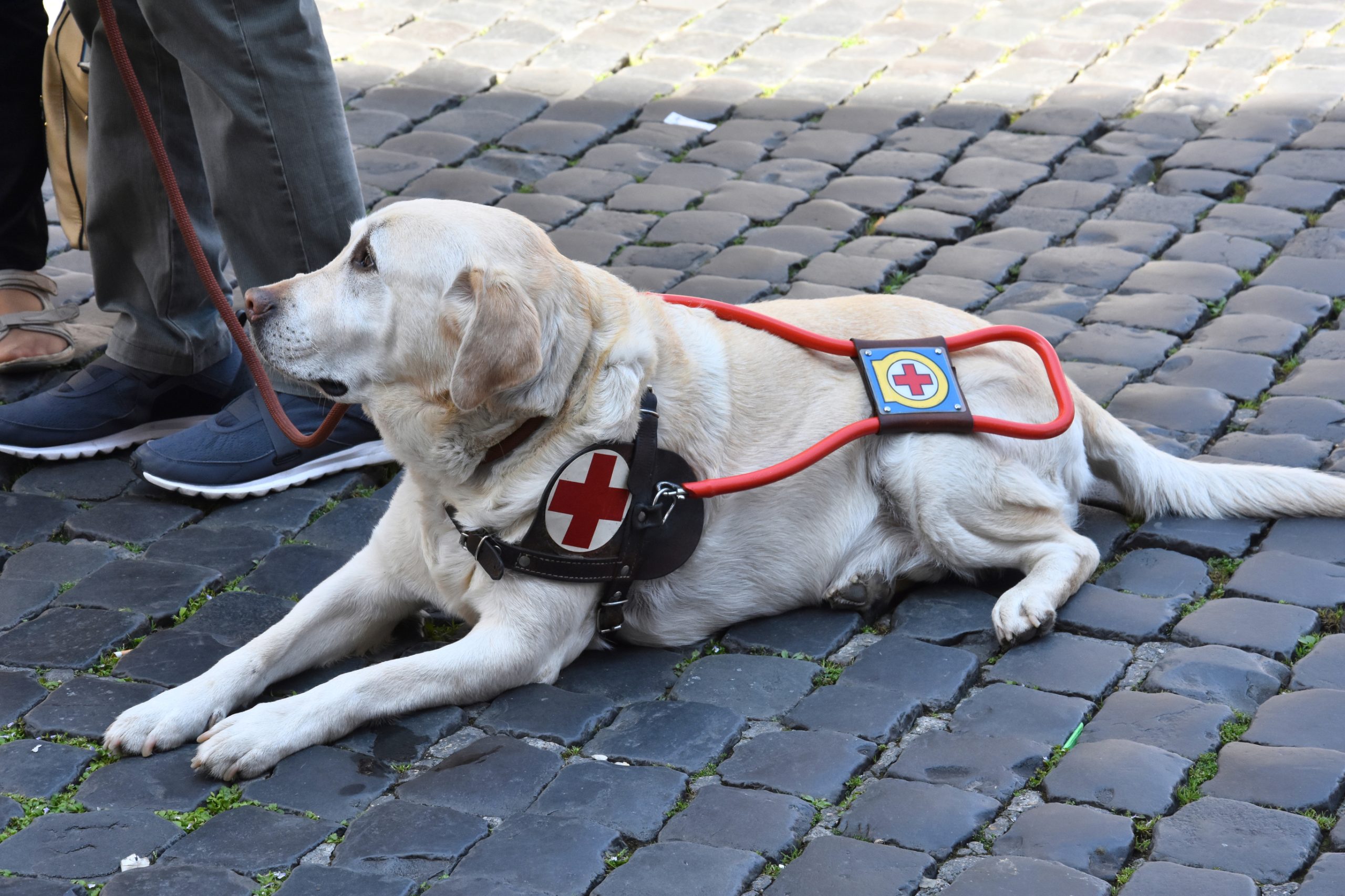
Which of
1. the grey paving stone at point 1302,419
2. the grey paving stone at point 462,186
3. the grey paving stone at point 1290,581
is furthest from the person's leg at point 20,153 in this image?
the grey paving stone at point 1302,419

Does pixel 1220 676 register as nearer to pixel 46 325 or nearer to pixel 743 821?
pixel 743 821

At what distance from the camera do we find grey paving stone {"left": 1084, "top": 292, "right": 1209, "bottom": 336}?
196 inches

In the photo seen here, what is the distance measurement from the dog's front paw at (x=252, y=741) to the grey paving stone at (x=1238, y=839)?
72.4 inches

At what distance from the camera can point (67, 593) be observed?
3.87 metres

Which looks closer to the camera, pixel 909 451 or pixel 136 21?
pixel 909 451

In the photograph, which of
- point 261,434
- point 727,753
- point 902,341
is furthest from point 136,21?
Answer: point 727,753

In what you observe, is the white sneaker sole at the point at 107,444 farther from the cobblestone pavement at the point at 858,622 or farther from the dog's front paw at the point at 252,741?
the dog's front paw at the point at 252,741

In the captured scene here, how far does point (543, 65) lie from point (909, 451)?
4.55 m

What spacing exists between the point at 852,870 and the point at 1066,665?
956 millimetres

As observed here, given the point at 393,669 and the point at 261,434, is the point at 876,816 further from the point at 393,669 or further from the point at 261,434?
the point at 261,434

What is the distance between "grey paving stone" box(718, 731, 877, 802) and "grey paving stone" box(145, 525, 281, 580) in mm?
1527

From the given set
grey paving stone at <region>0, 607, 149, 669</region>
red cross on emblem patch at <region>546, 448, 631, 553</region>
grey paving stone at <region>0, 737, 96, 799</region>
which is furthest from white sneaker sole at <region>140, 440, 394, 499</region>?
grey paving stone at <region>0, 737, 96, 799</region>

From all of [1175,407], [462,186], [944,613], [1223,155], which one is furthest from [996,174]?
[944,613]

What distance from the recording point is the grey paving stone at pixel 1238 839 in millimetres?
2691
